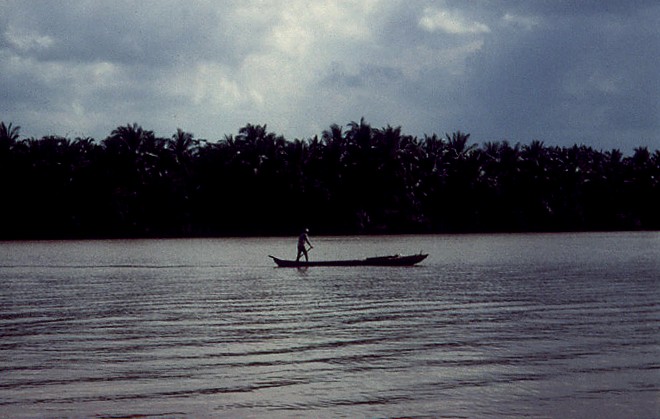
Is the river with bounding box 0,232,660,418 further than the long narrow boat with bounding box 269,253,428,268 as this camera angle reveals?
No

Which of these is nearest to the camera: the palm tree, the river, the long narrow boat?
the river

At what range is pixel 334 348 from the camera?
15219 millimetres

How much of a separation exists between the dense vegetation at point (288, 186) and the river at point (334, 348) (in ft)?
173

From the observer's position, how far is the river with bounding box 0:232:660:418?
35.3 feet

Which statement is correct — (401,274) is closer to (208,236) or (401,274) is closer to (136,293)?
(136,293)

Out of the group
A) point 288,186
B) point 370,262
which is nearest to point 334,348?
point 370,262

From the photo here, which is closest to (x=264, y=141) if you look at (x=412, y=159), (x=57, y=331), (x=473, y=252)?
(x=412, y=159)

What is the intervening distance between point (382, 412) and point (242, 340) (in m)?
6.57

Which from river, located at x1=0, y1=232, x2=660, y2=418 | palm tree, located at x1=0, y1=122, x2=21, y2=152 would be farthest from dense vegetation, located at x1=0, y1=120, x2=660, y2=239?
river, located at x1=0, y1=232, x2=660, y2=418

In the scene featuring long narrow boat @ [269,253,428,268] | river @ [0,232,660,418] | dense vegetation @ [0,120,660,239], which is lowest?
river @ [0,232,660,418]

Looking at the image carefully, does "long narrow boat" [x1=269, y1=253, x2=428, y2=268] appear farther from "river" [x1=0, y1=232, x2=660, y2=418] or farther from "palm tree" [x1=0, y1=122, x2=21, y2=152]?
"palm tree" [x1=0, y1=122, x2=21, y2=152]

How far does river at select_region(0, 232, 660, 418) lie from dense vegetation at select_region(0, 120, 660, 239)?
52.9 metres

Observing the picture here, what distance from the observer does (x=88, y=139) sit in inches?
3501

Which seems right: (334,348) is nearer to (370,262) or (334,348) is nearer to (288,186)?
(370,262)
